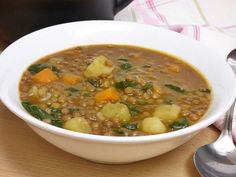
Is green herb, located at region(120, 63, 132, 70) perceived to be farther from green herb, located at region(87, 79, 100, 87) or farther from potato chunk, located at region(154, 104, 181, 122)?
potato chunk, located at region(154, 104, 181, 122)

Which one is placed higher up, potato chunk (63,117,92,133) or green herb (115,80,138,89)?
potato chunk (63,117,92,133)

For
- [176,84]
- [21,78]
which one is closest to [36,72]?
[21,78]

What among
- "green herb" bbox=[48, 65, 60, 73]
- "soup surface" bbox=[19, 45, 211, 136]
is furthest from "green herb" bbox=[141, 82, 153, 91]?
"green herb" bbox=[48, 65, 60, 73]

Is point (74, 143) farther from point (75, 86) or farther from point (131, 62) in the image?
point (131, 62)

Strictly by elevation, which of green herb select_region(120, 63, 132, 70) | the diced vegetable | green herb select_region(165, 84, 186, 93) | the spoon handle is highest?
green herb select_region(165, 84, 186, 93)

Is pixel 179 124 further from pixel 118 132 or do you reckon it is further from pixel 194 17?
pixel 194 17

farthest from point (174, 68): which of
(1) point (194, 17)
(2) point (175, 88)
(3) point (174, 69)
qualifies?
(1) point (194, 17)
